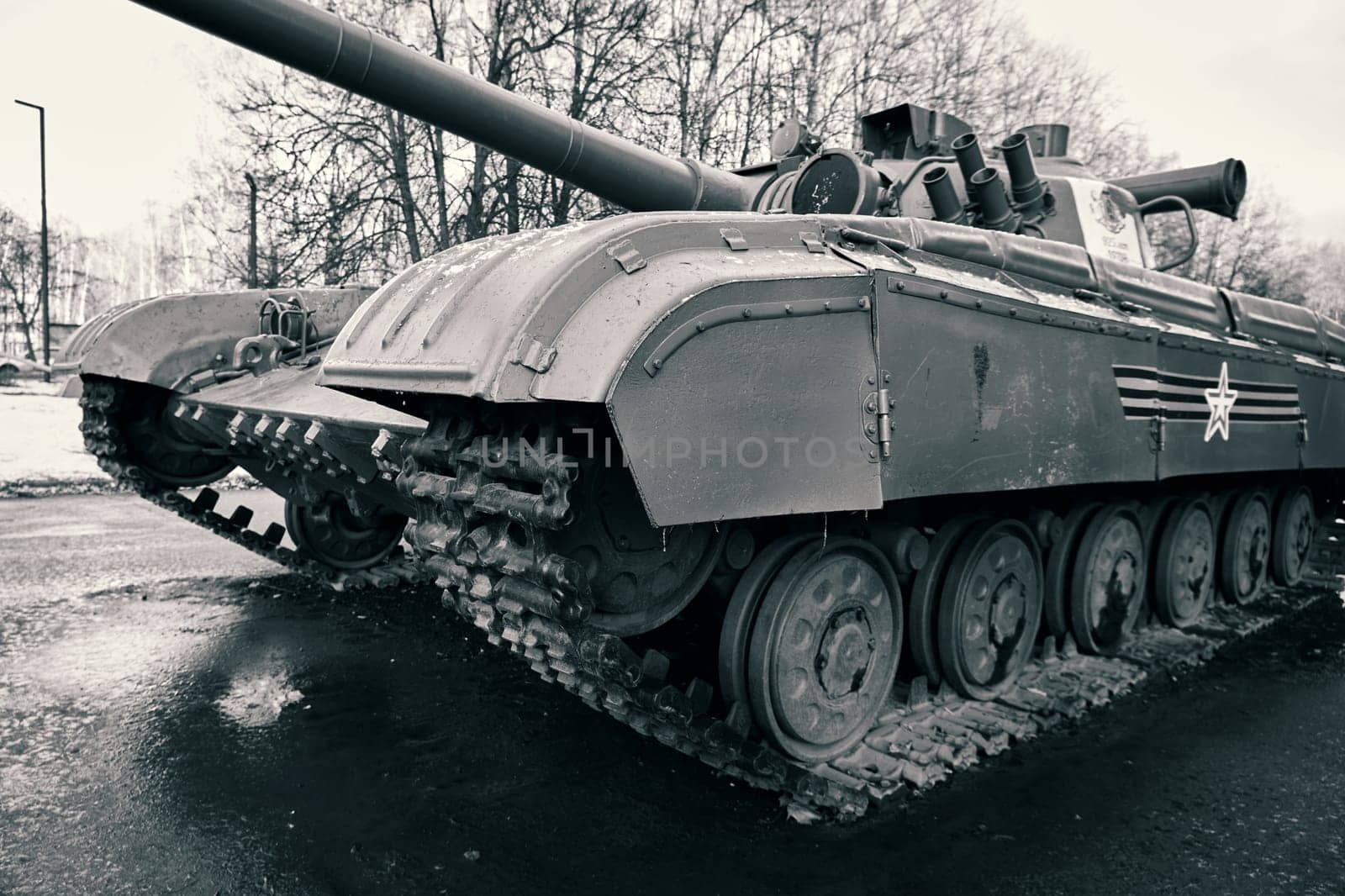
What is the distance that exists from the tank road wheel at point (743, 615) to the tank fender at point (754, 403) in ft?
1.79

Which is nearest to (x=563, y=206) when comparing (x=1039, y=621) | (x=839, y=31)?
(x=839, y=31)

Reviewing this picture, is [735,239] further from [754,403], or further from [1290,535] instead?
[1290,535]

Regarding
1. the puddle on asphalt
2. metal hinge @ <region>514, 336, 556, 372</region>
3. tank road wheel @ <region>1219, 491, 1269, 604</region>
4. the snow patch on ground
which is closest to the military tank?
metal hinge @ <region>514, 336, 556, 372</region>

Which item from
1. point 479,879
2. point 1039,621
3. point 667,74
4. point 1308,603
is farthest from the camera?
point 667,74

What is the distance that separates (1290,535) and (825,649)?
524cm

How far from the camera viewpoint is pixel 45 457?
12898 mm

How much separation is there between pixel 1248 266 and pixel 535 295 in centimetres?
3953

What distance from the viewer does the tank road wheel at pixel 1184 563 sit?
573cm

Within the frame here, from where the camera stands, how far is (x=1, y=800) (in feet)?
11.5

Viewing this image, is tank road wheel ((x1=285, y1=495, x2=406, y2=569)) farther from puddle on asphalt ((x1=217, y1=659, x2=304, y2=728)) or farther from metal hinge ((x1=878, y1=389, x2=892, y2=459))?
metal hinge ((x1=878, y1=389, x2=892, y2=459))

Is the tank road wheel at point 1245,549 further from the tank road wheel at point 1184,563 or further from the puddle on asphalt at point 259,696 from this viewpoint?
the puddle on asphalt at point 259,696

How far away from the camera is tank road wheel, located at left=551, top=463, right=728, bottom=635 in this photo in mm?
3135

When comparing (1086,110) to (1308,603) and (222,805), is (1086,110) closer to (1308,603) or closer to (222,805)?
(1308,603)

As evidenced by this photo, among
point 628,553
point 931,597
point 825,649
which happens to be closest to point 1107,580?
point 931,597
